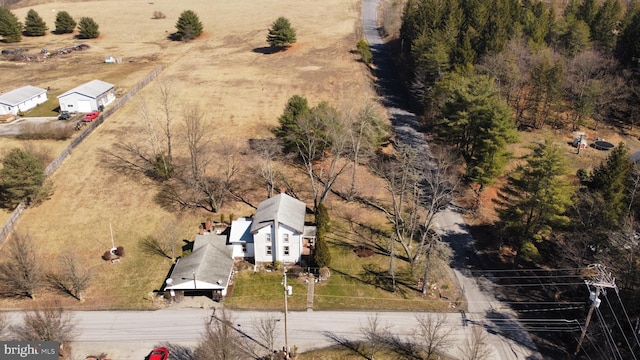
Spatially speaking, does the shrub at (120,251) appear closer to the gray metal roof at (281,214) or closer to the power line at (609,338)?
the gray metal roof at (281,214)

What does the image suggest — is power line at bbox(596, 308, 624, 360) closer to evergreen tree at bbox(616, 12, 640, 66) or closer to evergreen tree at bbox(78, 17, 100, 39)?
evergreen tree at bbox(616, 12, 640, 66)

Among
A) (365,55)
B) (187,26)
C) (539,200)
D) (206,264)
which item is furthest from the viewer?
(187,26)

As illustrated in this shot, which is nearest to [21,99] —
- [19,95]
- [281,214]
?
[19,95]

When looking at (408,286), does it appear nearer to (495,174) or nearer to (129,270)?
(495,174)

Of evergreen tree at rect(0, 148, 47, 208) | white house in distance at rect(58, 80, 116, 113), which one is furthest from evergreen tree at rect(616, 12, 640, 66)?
white house in distance at rect(58, 80, 116, 113)

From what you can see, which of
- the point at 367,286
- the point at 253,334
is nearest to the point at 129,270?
the point at 253,334

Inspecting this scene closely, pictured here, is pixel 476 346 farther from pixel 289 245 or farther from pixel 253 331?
pixel 289 245
